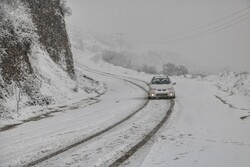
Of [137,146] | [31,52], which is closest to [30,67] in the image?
[31,52]

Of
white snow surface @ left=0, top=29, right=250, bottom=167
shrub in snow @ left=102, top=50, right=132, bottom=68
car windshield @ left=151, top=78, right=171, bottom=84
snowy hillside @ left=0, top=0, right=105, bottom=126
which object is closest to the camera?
white snow surface @ left=0, top=29, right=250, bottom=167

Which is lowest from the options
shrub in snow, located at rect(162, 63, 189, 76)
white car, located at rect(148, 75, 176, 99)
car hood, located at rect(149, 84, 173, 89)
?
white car, located at rect(148, 75, 176, 99)

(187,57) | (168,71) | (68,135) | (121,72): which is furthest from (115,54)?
(187,57)

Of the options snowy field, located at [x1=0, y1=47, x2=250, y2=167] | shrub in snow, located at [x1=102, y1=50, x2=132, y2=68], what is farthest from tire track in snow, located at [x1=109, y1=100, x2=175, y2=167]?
shrub in snow, located at [x1=102, y1=50, x2=132, y2=68]

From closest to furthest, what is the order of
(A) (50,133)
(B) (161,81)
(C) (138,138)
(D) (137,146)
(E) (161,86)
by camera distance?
(D) (137,146) < (C) (138,138) < (A) (50,133) < (E) (161,86) < (B) (161,81)

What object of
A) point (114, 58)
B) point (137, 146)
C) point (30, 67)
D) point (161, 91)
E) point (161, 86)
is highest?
point (114, 58)

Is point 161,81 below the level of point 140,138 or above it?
above

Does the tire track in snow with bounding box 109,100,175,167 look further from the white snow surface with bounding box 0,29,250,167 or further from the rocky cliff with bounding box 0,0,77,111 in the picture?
the rocky cliff with bounding box 0,0,77,111

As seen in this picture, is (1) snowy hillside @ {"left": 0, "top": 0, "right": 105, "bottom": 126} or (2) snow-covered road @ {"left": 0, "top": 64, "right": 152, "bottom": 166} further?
(1) snowy hillside @ {"left": 0, "top": 0, "right": 105, "bottom": 126}

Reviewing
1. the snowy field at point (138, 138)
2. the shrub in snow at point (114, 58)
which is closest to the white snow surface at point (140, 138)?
the snowy field at point (138, 138)

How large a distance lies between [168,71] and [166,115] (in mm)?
62153

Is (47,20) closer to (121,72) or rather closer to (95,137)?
(95,137)

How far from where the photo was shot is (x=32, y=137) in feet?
36.4

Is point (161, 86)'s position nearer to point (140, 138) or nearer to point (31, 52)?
point (31, 52)
